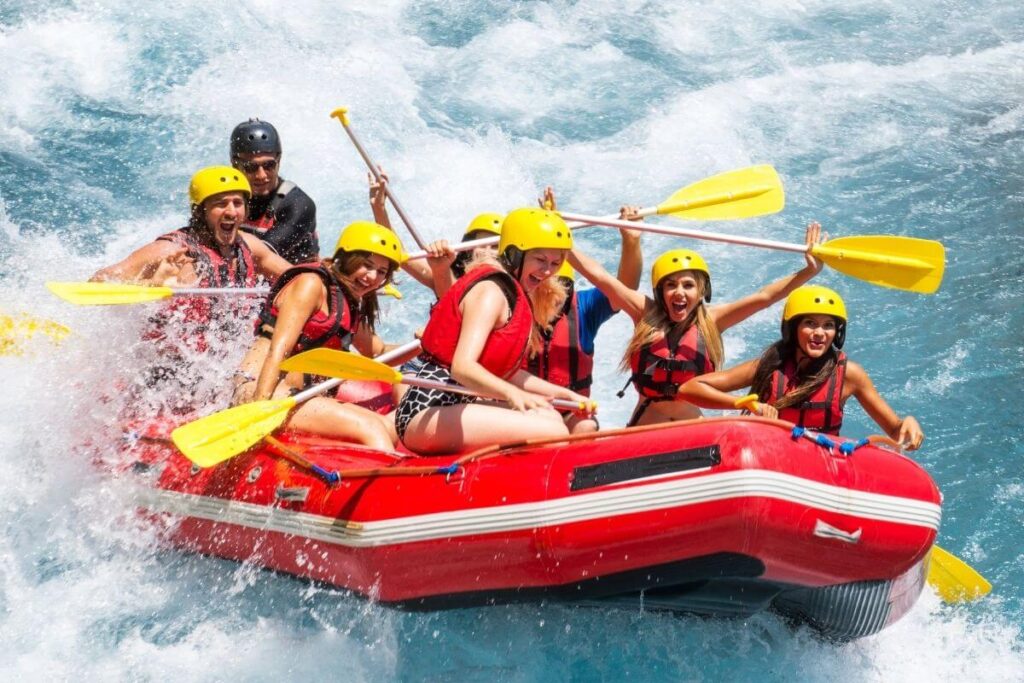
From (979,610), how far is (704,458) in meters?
2.23

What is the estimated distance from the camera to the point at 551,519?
4.20m

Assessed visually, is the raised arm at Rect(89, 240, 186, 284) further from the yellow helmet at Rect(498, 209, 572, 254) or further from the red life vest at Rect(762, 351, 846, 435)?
the red life vest at Rect(762, 351, 846, 435)

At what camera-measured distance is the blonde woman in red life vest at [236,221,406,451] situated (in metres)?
4.94

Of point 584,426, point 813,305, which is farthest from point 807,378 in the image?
point 584,426

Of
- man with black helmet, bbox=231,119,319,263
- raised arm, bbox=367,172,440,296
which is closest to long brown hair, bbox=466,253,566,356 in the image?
raised arm, bbox=367,172,440,296

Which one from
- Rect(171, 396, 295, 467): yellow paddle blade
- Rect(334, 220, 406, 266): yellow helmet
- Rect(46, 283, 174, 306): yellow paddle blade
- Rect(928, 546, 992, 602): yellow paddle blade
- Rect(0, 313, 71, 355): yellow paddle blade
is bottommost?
Rect(928, 546, 992, 602): yellow paddle blade

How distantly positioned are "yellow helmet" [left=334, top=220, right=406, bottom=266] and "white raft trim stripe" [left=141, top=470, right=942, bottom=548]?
1.07 m

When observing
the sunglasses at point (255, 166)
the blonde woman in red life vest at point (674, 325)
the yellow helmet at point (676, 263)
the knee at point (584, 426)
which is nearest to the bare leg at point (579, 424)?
the knee at point (584, 426)

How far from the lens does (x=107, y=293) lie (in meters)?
5.37

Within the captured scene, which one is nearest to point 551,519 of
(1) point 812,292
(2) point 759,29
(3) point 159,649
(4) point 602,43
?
(1) point 812,292

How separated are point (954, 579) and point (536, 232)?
7.73 ft

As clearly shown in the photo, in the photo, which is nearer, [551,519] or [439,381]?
[551,519]

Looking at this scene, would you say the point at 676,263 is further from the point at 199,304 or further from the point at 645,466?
the point at 199,304

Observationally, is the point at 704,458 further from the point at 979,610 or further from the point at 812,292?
the point at 979,610
